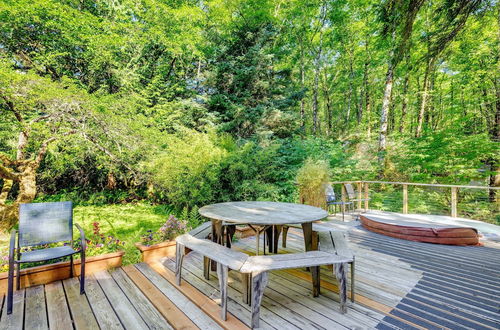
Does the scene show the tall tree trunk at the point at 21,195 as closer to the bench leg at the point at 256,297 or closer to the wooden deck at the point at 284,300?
the wooden deck at the point at 284,300

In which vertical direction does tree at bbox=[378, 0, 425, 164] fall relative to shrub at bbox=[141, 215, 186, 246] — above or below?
above

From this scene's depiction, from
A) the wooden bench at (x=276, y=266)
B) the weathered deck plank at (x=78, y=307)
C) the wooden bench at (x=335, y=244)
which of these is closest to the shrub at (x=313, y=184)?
the wooden bench at (x=335, y=244)

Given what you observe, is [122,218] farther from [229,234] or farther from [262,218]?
[262,218]

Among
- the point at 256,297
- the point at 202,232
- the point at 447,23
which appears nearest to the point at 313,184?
the point at 202,232

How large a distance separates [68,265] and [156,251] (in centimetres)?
98

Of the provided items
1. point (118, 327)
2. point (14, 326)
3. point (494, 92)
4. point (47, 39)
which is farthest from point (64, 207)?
point (494, 92)

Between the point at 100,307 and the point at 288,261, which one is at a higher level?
the point at 288,261

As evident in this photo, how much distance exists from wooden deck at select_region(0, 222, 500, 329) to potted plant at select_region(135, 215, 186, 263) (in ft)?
0.58

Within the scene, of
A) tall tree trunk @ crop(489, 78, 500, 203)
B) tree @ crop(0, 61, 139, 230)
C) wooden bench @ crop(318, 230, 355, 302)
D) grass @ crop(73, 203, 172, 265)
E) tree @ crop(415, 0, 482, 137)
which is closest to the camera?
wooden bench @ crop(318, 230, 355, 302)

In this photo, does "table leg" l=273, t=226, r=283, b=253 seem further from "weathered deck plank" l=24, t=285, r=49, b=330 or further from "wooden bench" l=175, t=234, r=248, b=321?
"weathered deck plank" l=24, t=285, r=49, b=330

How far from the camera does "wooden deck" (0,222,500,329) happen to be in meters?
1.89

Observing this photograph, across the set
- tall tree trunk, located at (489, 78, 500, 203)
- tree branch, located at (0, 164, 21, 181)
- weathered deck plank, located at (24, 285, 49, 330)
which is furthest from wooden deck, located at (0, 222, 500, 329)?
tall tree trunk, located at (489, 78, 500, 203)

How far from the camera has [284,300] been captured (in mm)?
2229

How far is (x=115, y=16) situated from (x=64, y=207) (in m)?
7.61
